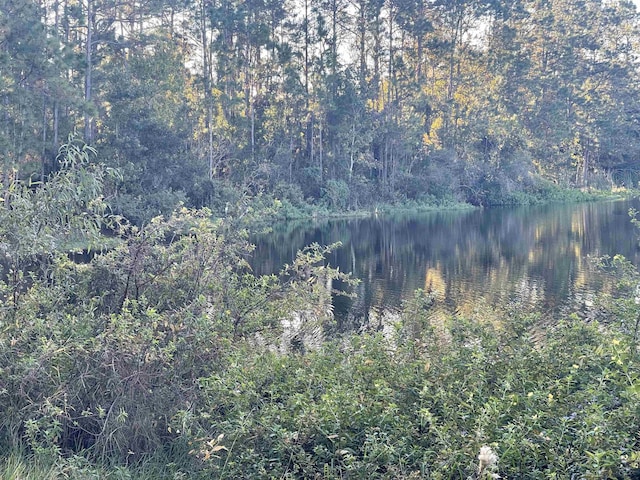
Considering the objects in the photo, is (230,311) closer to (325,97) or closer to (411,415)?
(411,415)

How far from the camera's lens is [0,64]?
1983 cm

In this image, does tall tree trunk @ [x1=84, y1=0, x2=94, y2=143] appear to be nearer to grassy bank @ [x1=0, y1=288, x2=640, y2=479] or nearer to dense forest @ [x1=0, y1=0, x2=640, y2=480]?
dense forest @ [x1=0, y1=0, x2=640, y2=480]

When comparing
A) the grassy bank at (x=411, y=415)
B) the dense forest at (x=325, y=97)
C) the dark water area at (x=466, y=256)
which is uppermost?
the dense forest at (x=325, y=97)

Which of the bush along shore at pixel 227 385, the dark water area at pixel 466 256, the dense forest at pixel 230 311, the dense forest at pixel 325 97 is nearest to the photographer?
the bush along shore at pixel 227 385

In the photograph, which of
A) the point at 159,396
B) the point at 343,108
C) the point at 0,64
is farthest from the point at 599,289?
the point at 343,108

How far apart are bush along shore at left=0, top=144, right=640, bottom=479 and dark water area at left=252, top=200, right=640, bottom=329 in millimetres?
2197

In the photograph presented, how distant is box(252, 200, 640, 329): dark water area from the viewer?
13.5 meters

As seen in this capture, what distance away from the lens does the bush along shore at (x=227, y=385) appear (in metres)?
4.15

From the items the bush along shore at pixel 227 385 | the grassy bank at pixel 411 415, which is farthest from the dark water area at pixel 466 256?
the bush along shore at pixel 227 385

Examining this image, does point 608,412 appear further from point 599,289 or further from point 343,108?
point 343,108

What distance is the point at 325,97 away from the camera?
38.6 metres

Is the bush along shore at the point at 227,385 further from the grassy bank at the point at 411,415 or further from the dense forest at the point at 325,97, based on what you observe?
the dense forest at the point at 325,97

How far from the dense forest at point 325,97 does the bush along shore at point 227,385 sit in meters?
15.8

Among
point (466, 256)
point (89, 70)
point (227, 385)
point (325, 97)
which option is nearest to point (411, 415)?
point (227, 385)
